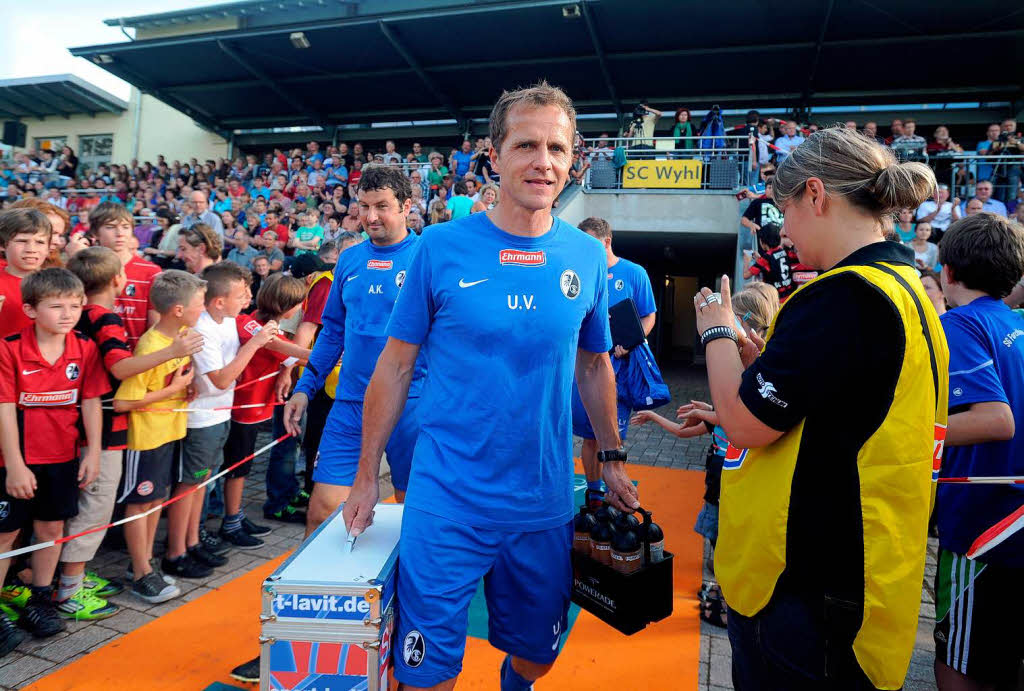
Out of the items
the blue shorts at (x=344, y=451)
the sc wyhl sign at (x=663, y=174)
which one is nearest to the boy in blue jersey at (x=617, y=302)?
the blue shorts at (x=344, y=451)

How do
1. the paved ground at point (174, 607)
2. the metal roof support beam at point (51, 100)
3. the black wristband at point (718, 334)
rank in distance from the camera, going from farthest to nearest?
the metal roof support beam at point (51, 100), the paved ground at point (174, 607), the black wristband at point (718, 334)

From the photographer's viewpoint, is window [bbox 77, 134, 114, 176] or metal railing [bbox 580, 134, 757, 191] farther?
window [bbox 77, 134, 114, 176]

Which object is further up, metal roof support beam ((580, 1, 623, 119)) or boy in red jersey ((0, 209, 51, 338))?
metal roof support beam ((580, 1, 623, 119))

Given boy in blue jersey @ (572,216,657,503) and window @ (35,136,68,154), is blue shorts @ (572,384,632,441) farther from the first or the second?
window @ (35,136,68,154)

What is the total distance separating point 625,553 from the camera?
2121mm

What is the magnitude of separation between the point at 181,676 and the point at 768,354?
3105 millimetres

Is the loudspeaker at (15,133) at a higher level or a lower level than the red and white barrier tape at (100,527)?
higher

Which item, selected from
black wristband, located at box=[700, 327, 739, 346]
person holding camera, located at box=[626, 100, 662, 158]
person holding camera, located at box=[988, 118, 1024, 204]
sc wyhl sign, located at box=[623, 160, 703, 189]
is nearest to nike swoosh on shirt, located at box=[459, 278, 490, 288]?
black wristband, located at box=[700, 327, 739, 346]

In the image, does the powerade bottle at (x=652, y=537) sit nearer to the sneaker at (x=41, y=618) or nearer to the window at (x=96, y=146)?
the sneaker at (x=41, y=618)

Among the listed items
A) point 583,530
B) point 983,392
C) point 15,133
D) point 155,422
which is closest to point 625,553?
point 583,530

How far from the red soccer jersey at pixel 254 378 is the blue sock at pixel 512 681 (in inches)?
129

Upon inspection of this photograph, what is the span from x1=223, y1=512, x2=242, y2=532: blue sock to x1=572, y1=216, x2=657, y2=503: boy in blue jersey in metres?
2.71

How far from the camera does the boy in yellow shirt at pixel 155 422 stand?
3871mm

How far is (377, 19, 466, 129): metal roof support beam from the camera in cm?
1847
